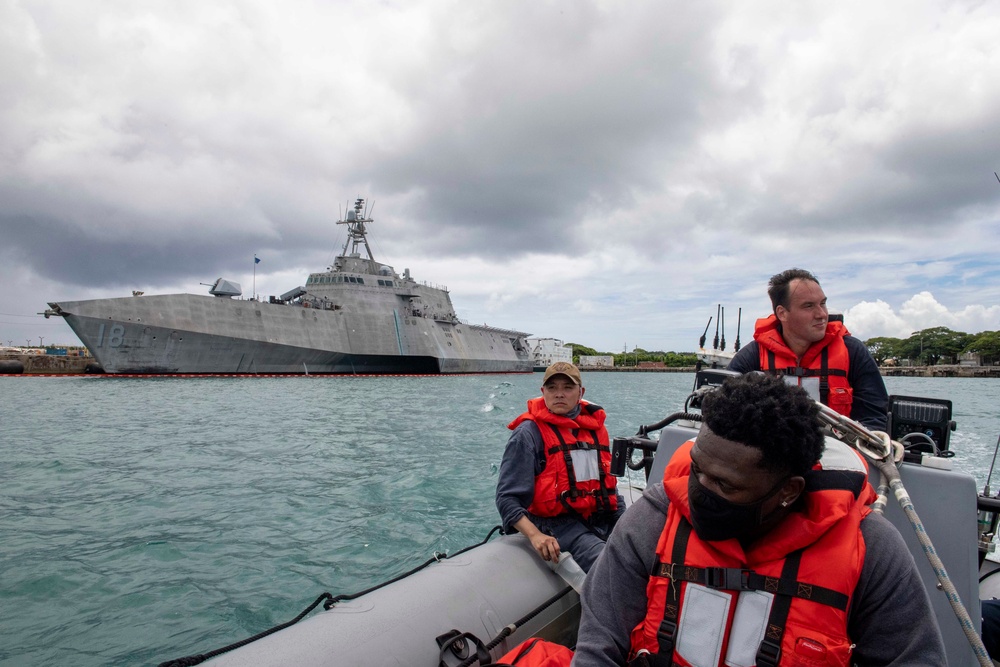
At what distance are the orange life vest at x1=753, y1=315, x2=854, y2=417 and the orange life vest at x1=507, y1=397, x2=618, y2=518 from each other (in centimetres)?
116

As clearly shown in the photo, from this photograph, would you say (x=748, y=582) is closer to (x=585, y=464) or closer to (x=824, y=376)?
(x=585, y=464)

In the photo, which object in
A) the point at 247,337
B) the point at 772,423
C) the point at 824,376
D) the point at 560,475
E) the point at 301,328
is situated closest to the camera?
the point at 772,423

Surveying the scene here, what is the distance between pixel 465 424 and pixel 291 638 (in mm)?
14048

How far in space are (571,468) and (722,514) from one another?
1846 millimetres

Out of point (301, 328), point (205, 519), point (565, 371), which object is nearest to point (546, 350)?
point (301, 328)

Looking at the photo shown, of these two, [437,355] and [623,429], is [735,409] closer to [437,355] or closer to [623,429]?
[623,429]

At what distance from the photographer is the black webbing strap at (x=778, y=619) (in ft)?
4.53

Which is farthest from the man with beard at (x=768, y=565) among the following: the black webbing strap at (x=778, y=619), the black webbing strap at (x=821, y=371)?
the black webbing strap at (x=821, y=371)

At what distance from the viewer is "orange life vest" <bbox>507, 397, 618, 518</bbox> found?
319 cm

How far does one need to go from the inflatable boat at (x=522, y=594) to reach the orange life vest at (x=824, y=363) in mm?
417

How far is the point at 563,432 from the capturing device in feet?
10.8

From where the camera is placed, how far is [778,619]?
1400 millimetres

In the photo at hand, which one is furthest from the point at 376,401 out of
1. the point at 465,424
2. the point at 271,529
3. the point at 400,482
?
the point at 271,529

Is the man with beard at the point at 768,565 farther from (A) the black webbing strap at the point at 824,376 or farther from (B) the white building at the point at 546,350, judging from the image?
(B) the white building at the point at 546,350
